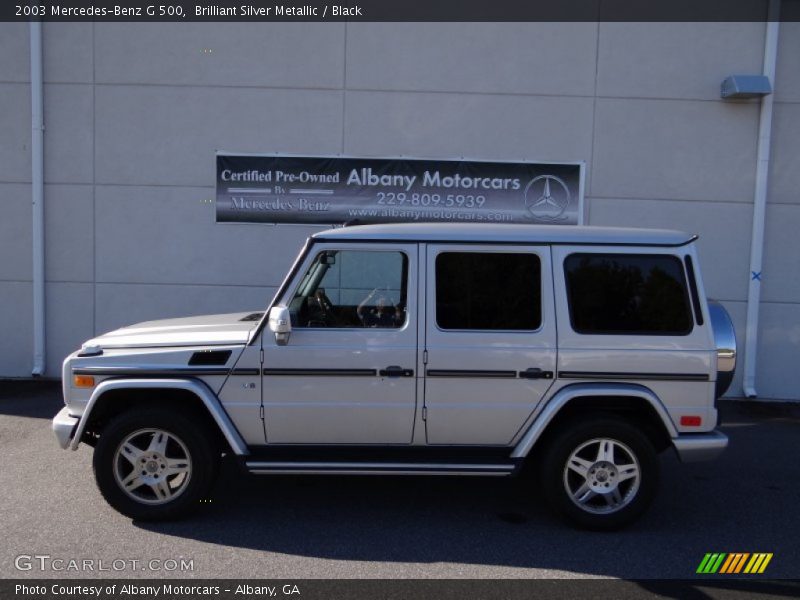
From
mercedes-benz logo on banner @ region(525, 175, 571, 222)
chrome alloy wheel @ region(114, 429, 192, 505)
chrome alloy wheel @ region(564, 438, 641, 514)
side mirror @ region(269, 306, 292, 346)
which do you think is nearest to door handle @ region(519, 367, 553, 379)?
chrome alloy wheel @ region(564, 438, 641, 514)

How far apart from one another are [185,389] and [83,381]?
2.38 feet

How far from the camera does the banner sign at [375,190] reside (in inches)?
355

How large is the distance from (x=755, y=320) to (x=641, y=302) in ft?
17.3

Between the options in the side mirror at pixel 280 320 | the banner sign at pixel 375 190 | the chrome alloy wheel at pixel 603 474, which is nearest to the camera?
the side mirror at pixel 280 320

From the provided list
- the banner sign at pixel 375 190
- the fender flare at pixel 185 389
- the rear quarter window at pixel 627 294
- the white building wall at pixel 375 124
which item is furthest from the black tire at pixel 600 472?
the white building wall at pixel 375 124

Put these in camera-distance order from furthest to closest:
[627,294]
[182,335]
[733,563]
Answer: [182,335] → [627,294] → [733,563]

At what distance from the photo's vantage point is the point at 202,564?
13.6 feet

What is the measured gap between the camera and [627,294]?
4727 mm

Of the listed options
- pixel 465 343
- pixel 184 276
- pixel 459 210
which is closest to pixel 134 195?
pixel 184 276
